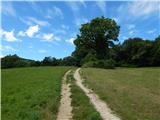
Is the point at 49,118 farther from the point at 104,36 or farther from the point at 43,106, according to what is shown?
the point at 104,36

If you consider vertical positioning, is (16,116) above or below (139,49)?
below

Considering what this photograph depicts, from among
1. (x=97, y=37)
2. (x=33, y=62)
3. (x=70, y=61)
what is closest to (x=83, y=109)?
(x=97, y=37)

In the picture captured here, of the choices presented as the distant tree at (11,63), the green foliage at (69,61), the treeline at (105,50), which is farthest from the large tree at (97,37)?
the distant tree at (11,63)

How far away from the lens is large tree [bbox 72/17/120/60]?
267ft

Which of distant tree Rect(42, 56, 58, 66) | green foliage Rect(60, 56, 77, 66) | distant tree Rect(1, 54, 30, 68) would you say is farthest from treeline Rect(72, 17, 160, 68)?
distant tree Rect(1, 54, 30, 68)

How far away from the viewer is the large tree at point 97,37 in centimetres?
8125

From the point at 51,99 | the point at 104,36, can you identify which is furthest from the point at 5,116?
the point at 104,36

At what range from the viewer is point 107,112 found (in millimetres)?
13914

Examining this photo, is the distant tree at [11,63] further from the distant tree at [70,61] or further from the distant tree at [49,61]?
the distant tree at [70,61]

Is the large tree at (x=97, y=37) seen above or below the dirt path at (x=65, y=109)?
above

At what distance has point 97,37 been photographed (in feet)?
267

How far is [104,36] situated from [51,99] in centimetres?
6465

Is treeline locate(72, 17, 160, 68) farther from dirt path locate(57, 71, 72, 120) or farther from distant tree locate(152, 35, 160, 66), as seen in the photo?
dirt path locate(57, 71, 72, 120)

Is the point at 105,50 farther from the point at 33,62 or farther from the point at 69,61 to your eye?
the point at 33,62
